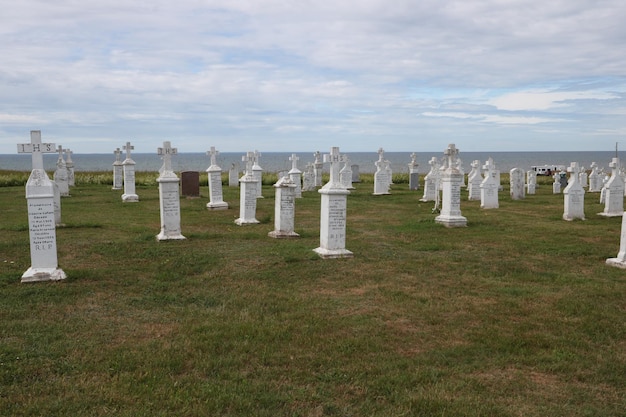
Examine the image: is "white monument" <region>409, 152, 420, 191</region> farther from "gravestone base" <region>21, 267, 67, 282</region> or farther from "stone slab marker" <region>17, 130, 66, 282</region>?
"gravestone base" <region>21, 267, 67, 282</region>

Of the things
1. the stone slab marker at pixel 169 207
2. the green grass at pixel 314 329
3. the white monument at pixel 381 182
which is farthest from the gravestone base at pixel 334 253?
the white monument at pixel 381 182

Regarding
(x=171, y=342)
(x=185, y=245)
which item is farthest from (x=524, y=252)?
(x=171, y=342)

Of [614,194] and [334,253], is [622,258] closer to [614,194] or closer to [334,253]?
[334,253]

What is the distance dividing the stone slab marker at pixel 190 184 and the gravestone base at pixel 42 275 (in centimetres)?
1429

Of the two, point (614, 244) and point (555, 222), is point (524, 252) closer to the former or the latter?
point (614, 244)

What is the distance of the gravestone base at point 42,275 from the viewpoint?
8.28 metres

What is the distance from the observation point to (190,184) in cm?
2278

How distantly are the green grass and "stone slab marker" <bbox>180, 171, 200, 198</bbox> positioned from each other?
1061cm

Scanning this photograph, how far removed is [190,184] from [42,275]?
1462 cm

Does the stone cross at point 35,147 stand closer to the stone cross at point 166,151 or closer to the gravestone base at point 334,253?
the stone cross at point 166,151

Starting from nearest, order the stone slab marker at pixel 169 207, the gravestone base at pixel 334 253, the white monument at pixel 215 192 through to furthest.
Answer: the gravestone base at pixel 334 253
the stone slab marker at pixel 169 207
the white monument at pixel 215 192

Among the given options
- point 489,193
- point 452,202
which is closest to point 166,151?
point 452,202

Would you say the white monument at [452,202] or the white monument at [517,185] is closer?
the white monument at [452,202]

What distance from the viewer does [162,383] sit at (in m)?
4.80
